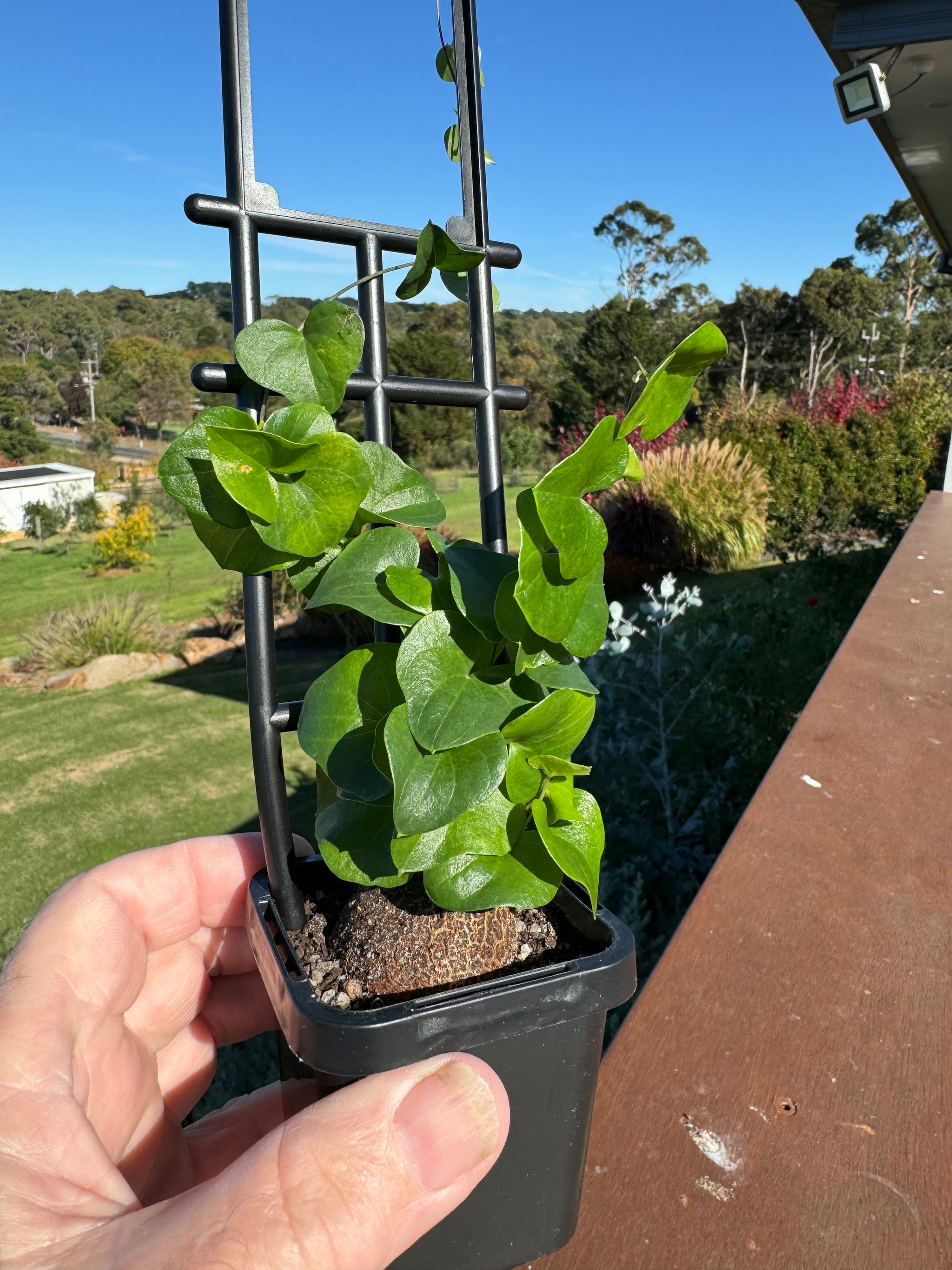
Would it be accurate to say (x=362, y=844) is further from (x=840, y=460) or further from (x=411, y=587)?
(x=840, y=460)

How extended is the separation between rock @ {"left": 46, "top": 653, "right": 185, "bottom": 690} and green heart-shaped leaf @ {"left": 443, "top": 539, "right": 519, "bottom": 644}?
7.67m

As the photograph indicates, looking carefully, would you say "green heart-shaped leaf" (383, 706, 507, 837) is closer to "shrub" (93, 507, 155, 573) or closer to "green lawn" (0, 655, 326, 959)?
"green lawn" (0, 655, 326, 959)

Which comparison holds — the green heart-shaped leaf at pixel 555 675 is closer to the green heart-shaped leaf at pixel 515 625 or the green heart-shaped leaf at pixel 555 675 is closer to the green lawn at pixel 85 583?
the green heart-shaped leaf at pixel 515 625

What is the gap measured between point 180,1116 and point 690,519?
7463mm

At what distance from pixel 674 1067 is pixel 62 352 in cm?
3658

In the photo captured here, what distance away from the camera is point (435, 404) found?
25.4 inches

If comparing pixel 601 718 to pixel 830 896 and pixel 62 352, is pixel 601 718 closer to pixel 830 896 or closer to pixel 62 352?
pixel 830 896

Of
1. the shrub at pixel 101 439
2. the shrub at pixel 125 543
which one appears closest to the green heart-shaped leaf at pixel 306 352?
the shrub at pixel 125 543

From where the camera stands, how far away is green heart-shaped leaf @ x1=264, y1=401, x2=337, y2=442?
48 centimetres

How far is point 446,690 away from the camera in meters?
0.48

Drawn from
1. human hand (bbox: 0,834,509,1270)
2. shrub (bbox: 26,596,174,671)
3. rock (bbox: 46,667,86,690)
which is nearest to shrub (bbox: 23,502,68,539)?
shrub (bbox: 26,596,174,671)

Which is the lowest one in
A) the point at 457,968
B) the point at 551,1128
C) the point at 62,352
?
the point at 551,1128

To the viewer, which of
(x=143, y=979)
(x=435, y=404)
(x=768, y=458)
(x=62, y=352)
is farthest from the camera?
(x=62, y=352)

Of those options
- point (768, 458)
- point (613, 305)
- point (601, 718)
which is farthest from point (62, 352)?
point (601, 718)
